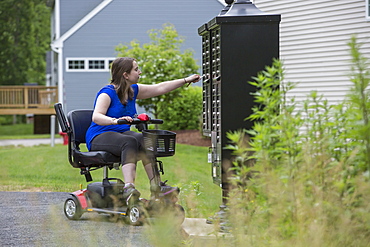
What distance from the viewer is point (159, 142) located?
6.32 metres

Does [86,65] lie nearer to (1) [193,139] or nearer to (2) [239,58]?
(1) [193,139]

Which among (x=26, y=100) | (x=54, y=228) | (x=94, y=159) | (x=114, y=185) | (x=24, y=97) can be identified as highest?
(x=24, y=97)

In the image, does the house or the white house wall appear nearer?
the white house wall

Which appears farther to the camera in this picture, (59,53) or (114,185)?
(59,53)

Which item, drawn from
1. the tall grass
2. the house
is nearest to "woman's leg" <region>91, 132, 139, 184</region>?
the tall grass

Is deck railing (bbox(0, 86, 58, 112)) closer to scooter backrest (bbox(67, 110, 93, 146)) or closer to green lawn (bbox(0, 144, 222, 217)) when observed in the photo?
green lawn (bbox(0, 144, 222, 217))

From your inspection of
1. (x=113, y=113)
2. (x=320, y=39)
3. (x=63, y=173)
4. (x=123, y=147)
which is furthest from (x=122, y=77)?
(x=320, y=39)

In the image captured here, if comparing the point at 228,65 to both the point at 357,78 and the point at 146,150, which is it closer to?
the point at 146,150

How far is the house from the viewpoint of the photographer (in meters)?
28.6

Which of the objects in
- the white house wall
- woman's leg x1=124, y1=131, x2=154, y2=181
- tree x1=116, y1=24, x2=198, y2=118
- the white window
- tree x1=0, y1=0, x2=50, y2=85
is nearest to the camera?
woman's leg x1=124, y1=131, x2=154, y2=181

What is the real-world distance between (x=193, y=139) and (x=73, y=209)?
14.1 meters

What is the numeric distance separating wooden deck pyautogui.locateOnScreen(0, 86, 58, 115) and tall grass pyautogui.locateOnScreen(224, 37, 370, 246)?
26626 mm

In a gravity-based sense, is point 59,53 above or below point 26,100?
above

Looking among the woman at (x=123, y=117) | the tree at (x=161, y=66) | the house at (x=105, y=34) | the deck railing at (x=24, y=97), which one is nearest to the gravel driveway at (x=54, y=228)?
the woman at (x=123, y=117)
